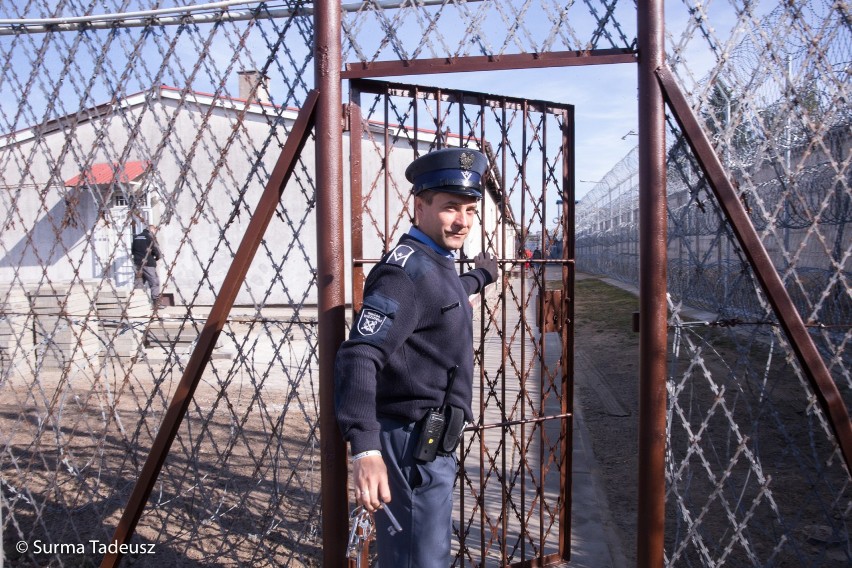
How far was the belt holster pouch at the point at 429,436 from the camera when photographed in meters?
2.14

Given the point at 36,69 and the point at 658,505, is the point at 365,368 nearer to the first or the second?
the point at 658,505

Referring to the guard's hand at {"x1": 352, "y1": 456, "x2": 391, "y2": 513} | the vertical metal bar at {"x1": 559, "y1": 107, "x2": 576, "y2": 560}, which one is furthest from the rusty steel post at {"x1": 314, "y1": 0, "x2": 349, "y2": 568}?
the vertical metal bar at {"x1": 559, "y1": 107, "x2": 576, "y2": 560}

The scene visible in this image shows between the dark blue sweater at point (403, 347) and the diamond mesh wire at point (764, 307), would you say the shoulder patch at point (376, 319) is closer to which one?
the dark blue sweater at point (403, 347)

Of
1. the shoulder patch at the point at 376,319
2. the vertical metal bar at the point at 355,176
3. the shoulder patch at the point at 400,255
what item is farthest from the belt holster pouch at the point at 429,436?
the vertical metal bar at the point at 355,176

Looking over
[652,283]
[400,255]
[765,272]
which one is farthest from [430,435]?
[765,272]

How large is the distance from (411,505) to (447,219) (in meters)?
1.00

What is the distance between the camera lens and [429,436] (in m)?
2.15

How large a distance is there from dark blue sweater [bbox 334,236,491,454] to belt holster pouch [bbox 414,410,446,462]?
1.6 inches

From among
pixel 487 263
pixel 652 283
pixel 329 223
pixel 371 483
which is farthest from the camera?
pixel 487 263

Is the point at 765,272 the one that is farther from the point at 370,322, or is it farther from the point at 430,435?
the point at 370,322

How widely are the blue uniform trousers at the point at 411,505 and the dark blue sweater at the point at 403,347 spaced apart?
3.3 inches

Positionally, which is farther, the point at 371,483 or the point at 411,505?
the point at 411,505

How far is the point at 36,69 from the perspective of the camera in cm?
332

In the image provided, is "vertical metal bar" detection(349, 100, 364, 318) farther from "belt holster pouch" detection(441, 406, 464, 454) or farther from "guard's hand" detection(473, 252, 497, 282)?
"belt holster pouch" detection(441, 406, 464, 454)
